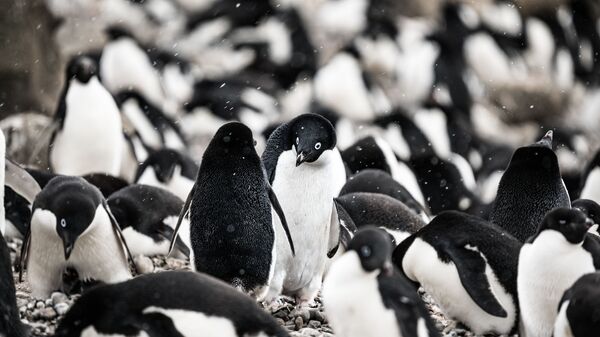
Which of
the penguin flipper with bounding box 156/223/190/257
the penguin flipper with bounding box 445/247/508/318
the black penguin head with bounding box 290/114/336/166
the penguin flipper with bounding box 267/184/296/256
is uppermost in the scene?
the black penguin head with bounding box 290/114/336/166

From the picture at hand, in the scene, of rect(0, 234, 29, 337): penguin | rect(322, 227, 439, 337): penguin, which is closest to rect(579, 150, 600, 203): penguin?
rect(322, 227, 439, 337): penguin

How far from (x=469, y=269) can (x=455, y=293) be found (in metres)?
0.13

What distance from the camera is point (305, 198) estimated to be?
5418 millimetres

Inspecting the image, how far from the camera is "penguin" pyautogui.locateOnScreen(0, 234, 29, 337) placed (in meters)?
3.97

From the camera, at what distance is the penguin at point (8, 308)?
156 inches

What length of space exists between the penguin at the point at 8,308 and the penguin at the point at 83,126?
462 cm

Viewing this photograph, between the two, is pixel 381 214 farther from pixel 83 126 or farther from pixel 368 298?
pixel 83 126

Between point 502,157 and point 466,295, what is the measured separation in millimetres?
6258

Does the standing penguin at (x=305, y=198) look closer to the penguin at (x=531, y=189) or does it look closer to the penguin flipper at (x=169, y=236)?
the penguin at (x=531, y=189)

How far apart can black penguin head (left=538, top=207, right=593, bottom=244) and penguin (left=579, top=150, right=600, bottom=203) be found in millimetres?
3476

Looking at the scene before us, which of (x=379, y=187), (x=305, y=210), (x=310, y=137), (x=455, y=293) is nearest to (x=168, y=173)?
(x=379, y=187)

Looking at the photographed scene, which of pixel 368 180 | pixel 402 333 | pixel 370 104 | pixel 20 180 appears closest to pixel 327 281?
pixel 402 333

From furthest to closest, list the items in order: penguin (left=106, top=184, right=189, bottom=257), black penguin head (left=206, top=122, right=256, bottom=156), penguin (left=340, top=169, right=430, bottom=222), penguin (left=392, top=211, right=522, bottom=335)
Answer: penguin (left=340, top=169, right=430, bottom=222) → penguin (left=106, top=184, right=189, bottom=257) → black penguin head (left=206, top=122, right=256, bottom=156) → penguin (left=392, top=211, right=522, bottom=335)

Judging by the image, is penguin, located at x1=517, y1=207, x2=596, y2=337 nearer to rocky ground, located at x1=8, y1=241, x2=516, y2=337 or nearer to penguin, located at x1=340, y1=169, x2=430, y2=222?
rocky ground, located at x1=8, y1=241, x2=516, y2=337
